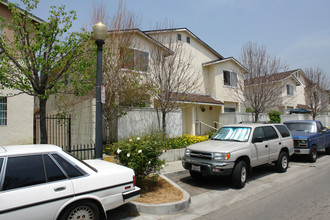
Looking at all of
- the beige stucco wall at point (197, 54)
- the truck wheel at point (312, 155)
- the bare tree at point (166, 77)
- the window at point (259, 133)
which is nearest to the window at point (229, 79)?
the beige stucco wall at point (197, 54)

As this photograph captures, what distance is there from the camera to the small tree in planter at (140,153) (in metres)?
5.43

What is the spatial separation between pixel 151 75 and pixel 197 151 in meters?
5.64

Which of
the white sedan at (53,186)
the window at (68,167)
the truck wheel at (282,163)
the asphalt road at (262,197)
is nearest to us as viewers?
the white sedan at (53,186)

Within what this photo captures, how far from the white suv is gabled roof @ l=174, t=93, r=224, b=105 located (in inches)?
144

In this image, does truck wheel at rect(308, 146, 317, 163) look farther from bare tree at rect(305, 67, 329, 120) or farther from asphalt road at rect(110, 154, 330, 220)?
bare tree at rect(305, 67, 329, 120)

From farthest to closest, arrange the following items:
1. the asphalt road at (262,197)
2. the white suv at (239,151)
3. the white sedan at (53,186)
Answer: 1. the white suv at (239,151)
2. the asphalt road at (262,197)
3. the white sedan at (53,186)

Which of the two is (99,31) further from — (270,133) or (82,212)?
(270,133)

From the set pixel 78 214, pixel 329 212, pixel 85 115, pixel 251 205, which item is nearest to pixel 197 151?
pixel 251 205

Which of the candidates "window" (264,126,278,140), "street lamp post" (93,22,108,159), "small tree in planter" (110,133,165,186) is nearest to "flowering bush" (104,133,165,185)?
"small tree in planter" (110,133,165,186)

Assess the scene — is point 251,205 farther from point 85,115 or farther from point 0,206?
point 85,115

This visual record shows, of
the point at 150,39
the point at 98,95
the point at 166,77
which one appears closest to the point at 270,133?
the point at 166,77

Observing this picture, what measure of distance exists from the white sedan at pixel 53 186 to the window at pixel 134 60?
6681 millimetres

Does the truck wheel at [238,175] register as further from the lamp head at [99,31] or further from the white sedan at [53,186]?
the lamp head at [99,31]

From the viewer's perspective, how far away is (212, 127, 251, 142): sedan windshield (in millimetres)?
7233
